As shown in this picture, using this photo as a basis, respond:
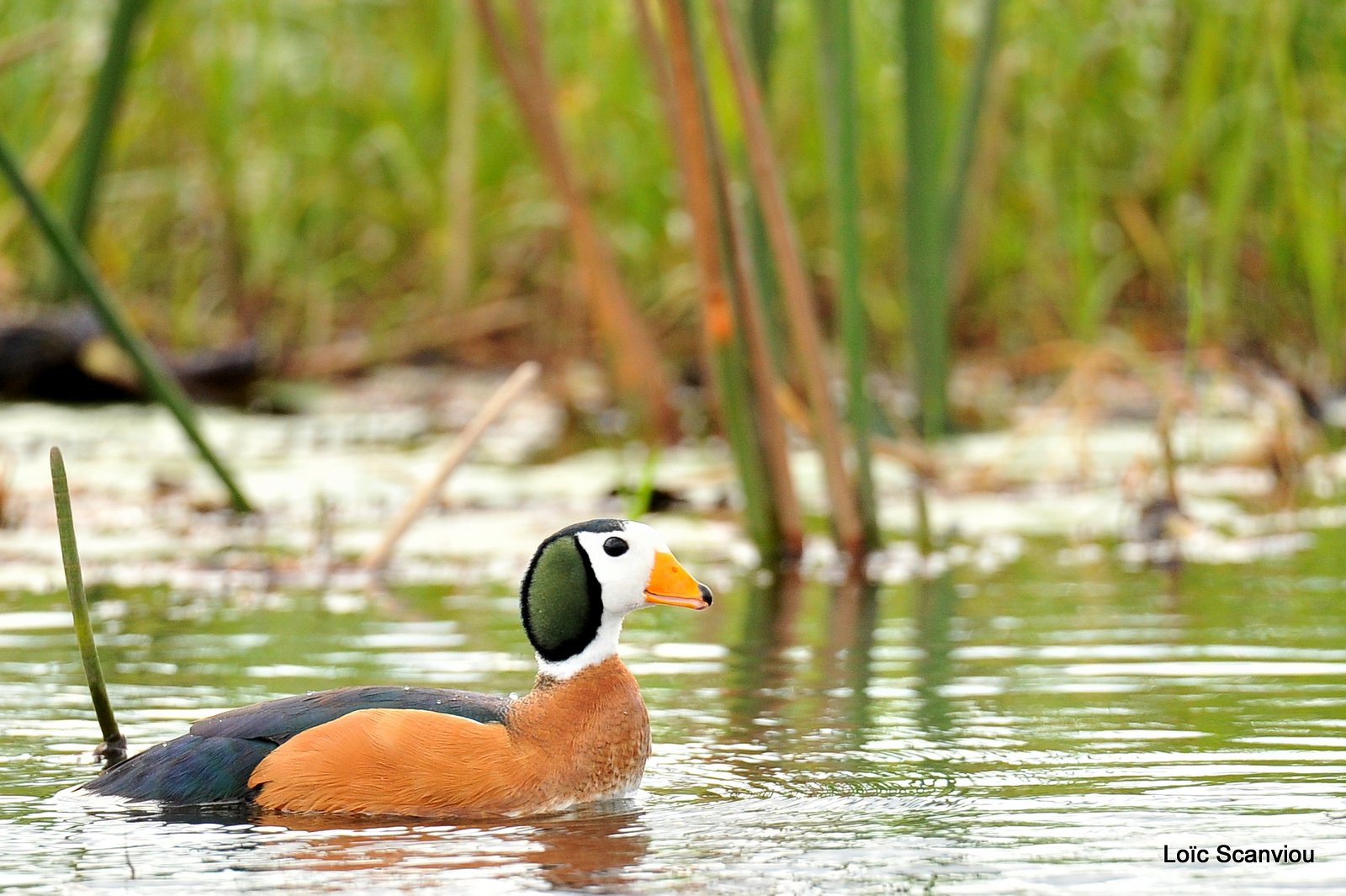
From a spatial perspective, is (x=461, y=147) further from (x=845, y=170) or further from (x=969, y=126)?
(x=845, y=170)

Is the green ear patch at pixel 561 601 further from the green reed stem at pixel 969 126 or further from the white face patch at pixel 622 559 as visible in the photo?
the green reed stem at pixel 969 126

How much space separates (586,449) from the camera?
A: 10219mm

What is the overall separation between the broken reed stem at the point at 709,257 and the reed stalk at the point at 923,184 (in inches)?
33.3

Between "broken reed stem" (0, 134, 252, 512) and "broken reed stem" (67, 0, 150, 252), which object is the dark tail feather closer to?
"broken reed stem" (0, 134, 252, 512)

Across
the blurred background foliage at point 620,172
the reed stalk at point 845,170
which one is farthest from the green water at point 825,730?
the blurred background foliage at point 620,172

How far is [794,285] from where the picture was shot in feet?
22.7

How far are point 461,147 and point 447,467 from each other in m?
5.43

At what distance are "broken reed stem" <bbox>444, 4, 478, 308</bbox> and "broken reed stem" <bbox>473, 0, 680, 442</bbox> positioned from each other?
3161 mm

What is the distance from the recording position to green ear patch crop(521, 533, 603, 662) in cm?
481

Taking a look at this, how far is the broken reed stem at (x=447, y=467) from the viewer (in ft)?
23.7

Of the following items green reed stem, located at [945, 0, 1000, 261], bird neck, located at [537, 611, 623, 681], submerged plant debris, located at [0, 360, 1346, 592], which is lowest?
bird neck, located at [537, 611, 623, 681]

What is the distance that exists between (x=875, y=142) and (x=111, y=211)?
455cm

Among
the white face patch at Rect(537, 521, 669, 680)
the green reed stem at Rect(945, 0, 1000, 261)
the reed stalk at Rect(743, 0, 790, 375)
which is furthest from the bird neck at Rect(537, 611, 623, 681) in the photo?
the green reed stem at Rect(945, 0, 1000, 261)

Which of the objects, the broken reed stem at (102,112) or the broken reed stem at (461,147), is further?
the broken reed stem at (461,147)
